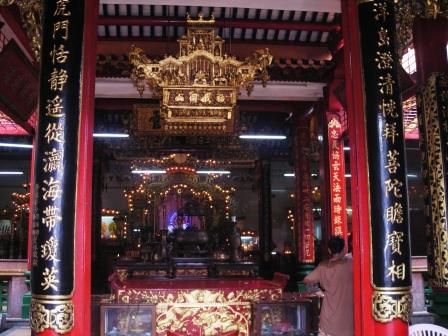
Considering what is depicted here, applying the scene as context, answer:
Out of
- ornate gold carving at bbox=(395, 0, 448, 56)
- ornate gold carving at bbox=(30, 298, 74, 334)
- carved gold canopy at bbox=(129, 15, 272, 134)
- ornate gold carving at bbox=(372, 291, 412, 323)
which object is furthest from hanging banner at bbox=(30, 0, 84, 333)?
ornate gold carving at bbox=(395, 0, 448, 56)

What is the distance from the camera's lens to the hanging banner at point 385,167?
3250mm

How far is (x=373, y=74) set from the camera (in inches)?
135

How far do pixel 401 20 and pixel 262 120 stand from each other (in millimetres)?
6701

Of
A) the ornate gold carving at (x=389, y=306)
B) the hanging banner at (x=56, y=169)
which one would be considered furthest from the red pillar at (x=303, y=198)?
the hanging banner at (x=56, y=169)

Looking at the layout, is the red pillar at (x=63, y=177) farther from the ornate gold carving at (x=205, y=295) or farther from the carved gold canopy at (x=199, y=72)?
the ornate gold carving at (x=205, y=295)

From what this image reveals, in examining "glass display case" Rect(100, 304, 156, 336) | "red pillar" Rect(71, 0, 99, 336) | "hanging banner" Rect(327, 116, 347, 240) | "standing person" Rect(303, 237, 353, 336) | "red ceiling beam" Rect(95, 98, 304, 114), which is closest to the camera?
"red pillar" Rect(71, 0, 99, 336)

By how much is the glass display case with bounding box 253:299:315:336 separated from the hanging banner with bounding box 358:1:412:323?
4.05 ft

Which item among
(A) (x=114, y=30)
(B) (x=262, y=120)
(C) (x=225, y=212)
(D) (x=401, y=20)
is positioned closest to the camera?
(D) (x=401, y=20)

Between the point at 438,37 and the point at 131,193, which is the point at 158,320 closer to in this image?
the point at 438,37

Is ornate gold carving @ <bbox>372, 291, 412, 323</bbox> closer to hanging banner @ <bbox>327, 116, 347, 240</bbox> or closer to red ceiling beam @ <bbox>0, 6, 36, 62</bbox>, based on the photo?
hanging banner @ <bbox>327, 116, 347, 240</bbox>

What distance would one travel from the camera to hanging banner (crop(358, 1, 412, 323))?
10.7 ft

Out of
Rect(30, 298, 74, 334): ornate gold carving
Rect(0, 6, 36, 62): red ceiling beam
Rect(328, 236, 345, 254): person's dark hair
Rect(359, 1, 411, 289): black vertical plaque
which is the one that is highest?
Rect(0, 6, 36, 62): red ceiling beam

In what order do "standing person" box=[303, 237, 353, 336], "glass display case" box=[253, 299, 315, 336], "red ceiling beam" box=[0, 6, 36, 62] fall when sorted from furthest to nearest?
"red ceiling beam" box=[0, 6, 36, 62]
"glass display case" box=[253, 299, 315, 336]
"standing person" box=[303, 237, 353, 336]

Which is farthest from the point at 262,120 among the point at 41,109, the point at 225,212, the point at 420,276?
the point at 41,109
